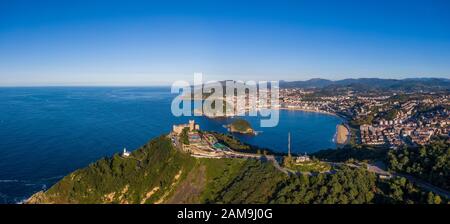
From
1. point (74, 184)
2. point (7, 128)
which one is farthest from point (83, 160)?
point (7, 128)

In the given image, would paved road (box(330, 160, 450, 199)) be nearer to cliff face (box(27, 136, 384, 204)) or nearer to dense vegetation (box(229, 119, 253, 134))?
cliff face (box(27, 136, 384, 204))

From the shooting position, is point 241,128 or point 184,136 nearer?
point 184,136

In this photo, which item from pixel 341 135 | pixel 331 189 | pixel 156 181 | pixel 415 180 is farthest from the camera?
pixel 341 135

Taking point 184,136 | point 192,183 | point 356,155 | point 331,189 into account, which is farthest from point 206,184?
point 356,155

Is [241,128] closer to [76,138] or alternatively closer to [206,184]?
[76,138]

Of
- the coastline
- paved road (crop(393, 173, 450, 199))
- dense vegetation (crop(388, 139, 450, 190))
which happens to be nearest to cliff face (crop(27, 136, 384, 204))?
paved road (crop(393, 173, 450, 199))

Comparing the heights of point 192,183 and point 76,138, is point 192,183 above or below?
above

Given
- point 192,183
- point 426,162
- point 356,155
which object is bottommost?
point 192,183

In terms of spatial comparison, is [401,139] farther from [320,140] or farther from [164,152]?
[164,152]
